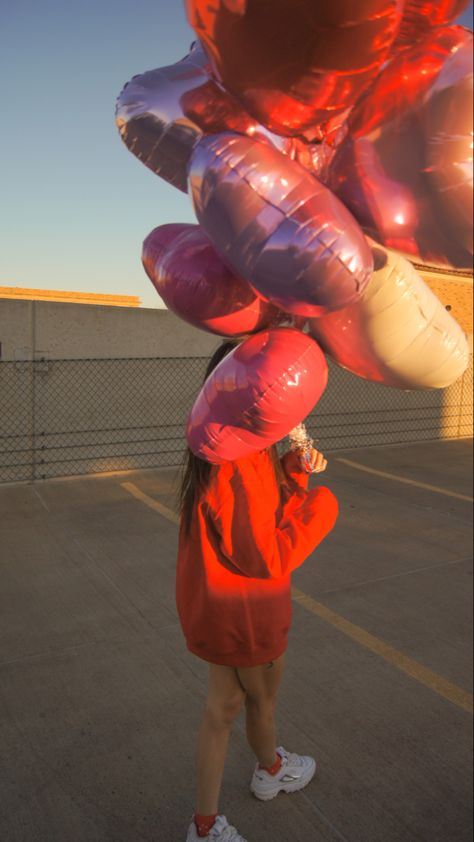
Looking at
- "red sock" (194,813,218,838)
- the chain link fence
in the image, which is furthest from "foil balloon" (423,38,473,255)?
the chain link fence

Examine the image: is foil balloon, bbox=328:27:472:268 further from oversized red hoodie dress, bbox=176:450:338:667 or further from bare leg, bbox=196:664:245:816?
bare leg, bbox=196:664:245:816

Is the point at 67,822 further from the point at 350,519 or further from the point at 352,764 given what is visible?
the point at 350,519

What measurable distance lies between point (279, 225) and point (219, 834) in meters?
1.75

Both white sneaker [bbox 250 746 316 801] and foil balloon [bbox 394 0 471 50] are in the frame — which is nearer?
foil balloon [bbox 394 0 471 50]

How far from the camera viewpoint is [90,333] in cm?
709

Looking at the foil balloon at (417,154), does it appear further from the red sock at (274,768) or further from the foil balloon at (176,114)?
the red sock at (274,768)

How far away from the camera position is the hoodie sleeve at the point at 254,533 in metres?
1.68

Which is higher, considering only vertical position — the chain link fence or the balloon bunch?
the balloon bunch

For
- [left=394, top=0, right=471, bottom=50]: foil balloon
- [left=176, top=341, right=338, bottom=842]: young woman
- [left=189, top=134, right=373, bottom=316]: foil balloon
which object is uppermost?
[left=394, top=0, right=471, bottom=50]: foil balloon

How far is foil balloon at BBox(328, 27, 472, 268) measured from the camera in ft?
3.49

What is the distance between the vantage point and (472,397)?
10.5m

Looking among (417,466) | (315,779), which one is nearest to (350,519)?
(417,466)

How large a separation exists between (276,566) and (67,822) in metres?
1.18

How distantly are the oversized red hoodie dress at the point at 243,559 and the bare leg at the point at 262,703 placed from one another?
76 millimetres
